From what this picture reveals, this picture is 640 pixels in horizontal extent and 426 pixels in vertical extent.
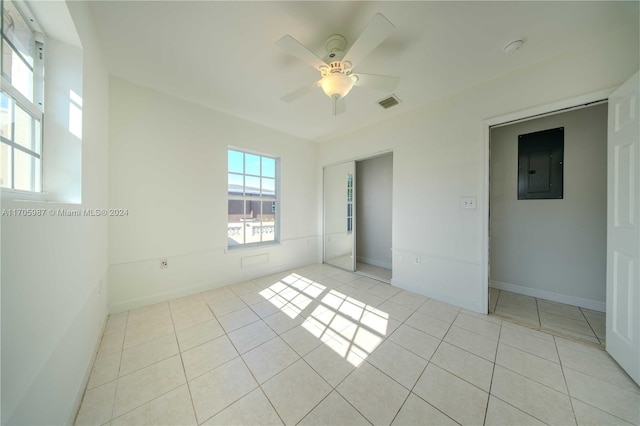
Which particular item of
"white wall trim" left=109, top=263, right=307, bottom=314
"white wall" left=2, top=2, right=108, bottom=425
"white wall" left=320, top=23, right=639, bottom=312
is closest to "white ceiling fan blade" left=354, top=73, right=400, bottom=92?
"white wall" left=320, top=23, right=639, bottom=312

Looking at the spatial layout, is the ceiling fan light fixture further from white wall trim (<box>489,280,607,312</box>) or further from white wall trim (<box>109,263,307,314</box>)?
white wall trim (<box>489,280,607,312</box>)

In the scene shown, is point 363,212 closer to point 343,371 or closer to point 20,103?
point 343,371

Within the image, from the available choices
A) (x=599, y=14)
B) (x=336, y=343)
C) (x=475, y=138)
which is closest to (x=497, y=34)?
(x=599, y=14)

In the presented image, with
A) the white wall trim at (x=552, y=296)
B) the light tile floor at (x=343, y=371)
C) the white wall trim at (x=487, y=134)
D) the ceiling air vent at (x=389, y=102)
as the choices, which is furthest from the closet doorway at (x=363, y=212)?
the light tile floor at (x=343, y=371)

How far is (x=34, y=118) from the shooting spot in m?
1.21

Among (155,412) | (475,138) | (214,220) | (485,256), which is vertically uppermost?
(475,138)

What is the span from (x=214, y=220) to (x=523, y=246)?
4565 mm

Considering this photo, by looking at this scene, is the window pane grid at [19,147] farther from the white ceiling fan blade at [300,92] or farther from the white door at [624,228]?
the white door at [624,228]

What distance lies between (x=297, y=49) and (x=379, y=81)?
79cm

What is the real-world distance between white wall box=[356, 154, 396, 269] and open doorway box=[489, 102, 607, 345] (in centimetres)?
170

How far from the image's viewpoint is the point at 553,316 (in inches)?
90.4

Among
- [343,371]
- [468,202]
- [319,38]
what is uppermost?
[319,38]

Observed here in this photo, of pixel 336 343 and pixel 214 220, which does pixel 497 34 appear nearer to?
pixel 336 343

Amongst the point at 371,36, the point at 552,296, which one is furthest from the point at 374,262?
the point at 371,36
